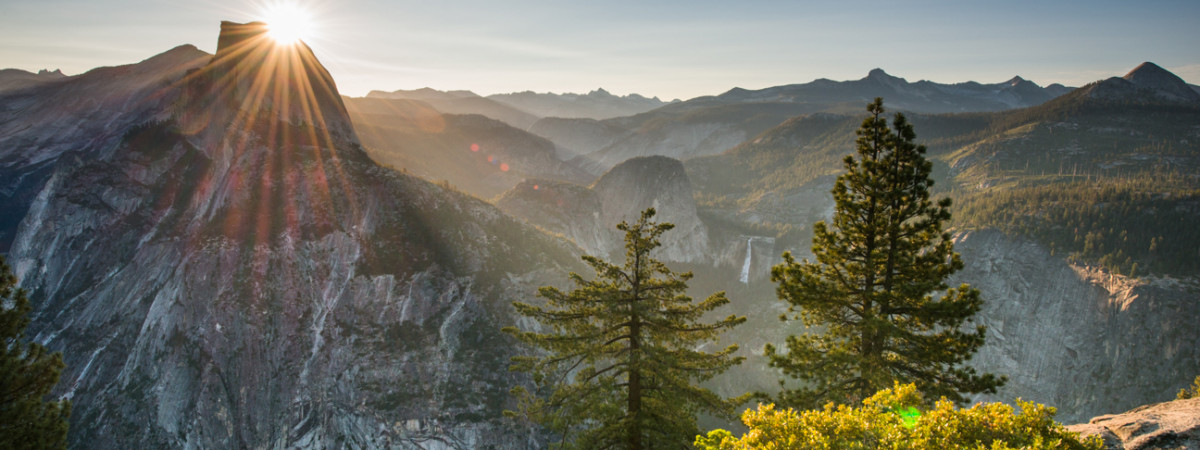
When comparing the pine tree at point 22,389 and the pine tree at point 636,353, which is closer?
the pine tree at point 22,389

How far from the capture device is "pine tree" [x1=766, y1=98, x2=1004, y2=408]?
12.4m

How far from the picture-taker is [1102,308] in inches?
2061

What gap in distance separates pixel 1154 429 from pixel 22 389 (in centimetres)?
2432

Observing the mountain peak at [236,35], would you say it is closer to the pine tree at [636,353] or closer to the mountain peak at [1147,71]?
the pine tree at [636,353]

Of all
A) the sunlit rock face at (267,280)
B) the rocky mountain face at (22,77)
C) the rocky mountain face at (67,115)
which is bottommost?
the sunlit rock face at (267,280)

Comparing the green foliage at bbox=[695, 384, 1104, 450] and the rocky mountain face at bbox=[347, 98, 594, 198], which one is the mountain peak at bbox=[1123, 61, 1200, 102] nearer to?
the rocky mountain face at bbox=[347, 98, 594, 198]

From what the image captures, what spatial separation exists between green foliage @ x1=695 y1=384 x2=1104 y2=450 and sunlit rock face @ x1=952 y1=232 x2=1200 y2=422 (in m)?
60.6

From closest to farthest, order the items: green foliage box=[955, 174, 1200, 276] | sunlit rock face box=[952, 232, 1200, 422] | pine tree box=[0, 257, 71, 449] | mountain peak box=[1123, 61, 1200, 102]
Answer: pine tree box=[0, 257, 71, 449] → sunlit rock face box=[952, 232, 1200, 422] → green foliage box=[955, 174, 1200, 276] → mountain peak box=[1123, 61, 1200, 102]

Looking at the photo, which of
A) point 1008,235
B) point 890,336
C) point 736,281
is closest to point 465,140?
point 736,281

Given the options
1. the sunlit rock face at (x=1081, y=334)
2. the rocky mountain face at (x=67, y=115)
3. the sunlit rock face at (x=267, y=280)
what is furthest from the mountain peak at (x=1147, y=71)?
the rocky mountain face at (x=67, y=115)

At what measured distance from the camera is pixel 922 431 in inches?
295

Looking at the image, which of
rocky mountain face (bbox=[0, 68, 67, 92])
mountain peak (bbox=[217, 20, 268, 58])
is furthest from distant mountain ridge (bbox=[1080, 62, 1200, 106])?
rocky mountain face (bbox=[0, 68, 67, 92])

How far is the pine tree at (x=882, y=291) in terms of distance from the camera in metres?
12.4

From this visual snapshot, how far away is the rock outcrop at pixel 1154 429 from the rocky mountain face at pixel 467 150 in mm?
82726
